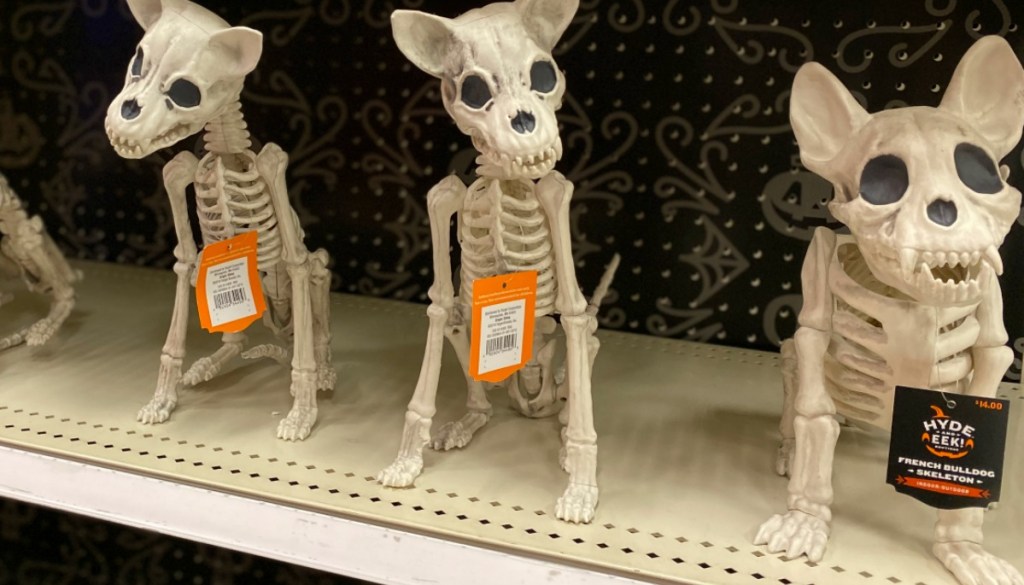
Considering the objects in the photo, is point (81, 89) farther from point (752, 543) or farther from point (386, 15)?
point (752, 543)

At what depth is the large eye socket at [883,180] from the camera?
73cm

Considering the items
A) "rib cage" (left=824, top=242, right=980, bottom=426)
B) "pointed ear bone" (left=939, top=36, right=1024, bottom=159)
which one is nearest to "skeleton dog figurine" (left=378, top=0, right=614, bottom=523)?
"rib cage" (left=824, top=242, right=980, bottom=426)

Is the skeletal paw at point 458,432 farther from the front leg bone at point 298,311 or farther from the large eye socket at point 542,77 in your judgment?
the large eye socket at point 542,77

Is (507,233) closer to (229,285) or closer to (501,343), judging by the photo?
(501,343)

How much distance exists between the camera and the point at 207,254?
103 cm

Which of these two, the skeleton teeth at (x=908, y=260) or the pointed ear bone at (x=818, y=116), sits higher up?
the pointed ear bone at (x=818, y=116)

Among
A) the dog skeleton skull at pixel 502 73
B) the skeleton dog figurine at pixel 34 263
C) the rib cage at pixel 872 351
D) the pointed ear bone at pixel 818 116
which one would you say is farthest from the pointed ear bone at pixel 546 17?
the skeleton dog figurine at pixel 34 263

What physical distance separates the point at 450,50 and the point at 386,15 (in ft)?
1.83

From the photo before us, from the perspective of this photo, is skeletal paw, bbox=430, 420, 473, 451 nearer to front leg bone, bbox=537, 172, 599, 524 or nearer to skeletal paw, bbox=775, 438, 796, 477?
front leg bone, bbox=537, 172, 599, 524

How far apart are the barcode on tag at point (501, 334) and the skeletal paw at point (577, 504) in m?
0.15

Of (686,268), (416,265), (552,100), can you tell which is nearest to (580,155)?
(686,268)

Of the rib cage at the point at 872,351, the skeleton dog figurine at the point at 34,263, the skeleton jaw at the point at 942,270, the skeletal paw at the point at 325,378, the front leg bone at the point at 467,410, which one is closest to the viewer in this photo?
the skeleton jaw at the point at 942,270

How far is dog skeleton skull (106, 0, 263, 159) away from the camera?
0.90 meters

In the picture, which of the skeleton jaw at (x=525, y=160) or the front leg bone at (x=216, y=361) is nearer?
the skeleton jaw at (x=525, y=160)
